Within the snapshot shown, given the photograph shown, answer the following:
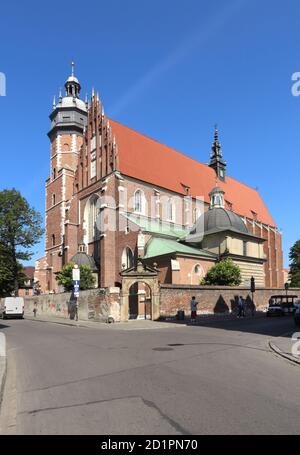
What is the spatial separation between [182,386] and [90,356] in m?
5.28

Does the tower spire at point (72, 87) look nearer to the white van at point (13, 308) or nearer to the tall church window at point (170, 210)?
the tall church window at point (170, 210)


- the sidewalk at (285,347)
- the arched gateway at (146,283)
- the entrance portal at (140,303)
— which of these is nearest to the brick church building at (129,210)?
the entrance portal at (140,303)

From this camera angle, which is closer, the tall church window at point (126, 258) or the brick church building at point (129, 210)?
the tall church window at point (126, 258)

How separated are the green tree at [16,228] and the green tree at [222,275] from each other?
25.6m

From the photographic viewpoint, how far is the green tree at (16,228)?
52500 millimetres

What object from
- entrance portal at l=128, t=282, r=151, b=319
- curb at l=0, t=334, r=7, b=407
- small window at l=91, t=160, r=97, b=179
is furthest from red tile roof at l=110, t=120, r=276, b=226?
curb at l=0, t=334, r=7, b=407

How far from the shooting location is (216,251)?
42.9 meters

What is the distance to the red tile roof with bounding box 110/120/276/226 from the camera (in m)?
46.2

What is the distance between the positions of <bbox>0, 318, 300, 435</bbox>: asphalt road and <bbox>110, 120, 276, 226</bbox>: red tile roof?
1301 inches

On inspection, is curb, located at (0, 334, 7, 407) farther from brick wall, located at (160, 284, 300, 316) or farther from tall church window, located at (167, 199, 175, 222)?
tall church window, located at (167, 199, 175, 222)

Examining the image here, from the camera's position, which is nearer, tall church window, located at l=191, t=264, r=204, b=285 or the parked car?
the parked car

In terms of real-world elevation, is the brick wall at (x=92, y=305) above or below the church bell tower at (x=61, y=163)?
below
